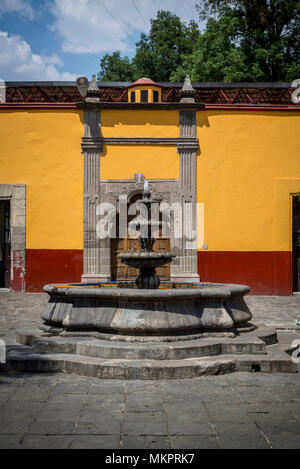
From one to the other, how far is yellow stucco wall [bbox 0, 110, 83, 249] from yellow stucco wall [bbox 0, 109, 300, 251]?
3cm

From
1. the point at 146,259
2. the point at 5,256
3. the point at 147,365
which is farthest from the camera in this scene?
the point at 5,256

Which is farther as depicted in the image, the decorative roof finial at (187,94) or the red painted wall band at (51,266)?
the decorative roof finial at (187,94)

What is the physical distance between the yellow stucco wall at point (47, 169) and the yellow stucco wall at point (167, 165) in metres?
0.03

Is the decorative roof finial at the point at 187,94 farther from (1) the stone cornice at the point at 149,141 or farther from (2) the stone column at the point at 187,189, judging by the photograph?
(1) the stone cornice at the point at 149,141

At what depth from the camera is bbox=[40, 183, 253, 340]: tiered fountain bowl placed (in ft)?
17.6

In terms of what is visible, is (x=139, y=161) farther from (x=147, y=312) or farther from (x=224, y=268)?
(x=147, y=312)

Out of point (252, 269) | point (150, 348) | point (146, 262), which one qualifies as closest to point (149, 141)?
point (252, 269)

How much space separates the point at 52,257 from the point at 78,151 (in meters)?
2.87

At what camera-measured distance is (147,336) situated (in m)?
5.35

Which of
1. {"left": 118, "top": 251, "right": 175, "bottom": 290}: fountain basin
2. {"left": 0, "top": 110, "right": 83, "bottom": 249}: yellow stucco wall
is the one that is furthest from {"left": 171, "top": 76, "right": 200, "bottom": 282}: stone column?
{"left": 118, "top": 251, "right": 175, "bottom": 290}: fountain basin

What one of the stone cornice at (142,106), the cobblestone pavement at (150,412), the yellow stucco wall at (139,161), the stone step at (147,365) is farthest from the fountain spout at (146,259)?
the stone cornice at (142,106)

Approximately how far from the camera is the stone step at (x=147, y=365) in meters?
4.78

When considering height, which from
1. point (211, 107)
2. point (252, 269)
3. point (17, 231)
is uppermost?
point (211, 107)

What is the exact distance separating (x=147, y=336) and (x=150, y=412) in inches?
62.5
